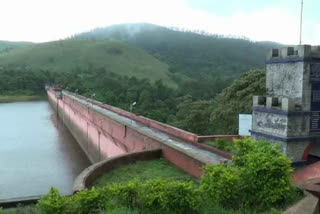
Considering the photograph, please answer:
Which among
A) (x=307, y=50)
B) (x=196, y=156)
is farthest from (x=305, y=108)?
(x=196, y=156)

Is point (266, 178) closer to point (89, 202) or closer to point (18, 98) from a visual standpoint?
point (89, 202)

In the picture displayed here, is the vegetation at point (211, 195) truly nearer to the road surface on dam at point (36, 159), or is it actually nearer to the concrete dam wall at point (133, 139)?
the concrete dam wall at point (133, 139)

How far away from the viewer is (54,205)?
5473 millimetres

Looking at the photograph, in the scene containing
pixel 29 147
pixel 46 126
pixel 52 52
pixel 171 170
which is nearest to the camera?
pixel 171 170

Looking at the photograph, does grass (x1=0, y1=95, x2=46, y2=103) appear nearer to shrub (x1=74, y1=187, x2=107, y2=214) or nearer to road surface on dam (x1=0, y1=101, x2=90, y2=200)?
road surface on dam (x1=0, y1=101, x2=90, y2=200)

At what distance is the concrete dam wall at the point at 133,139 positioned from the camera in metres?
11.2

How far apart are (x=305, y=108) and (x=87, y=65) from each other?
410ft

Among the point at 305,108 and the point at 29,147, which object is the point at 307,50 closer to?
the point at 305,108

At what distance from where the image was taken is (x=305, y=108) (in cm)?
839

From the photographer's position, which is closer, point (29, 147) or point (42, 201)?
point (42, 201)

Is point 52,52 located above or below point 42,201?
above

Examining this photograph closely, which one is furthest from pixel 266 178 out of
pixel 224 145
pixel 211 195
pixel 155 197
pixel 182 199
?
pixel 224 145

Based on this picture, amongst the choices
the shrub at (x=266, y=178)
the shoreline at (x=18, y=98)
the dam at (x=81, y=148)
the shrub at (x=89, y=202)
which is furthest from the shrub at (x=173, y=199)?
the shoreline at (x=18, y=98)

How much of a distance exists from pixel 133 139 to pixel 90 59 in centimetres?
12308
